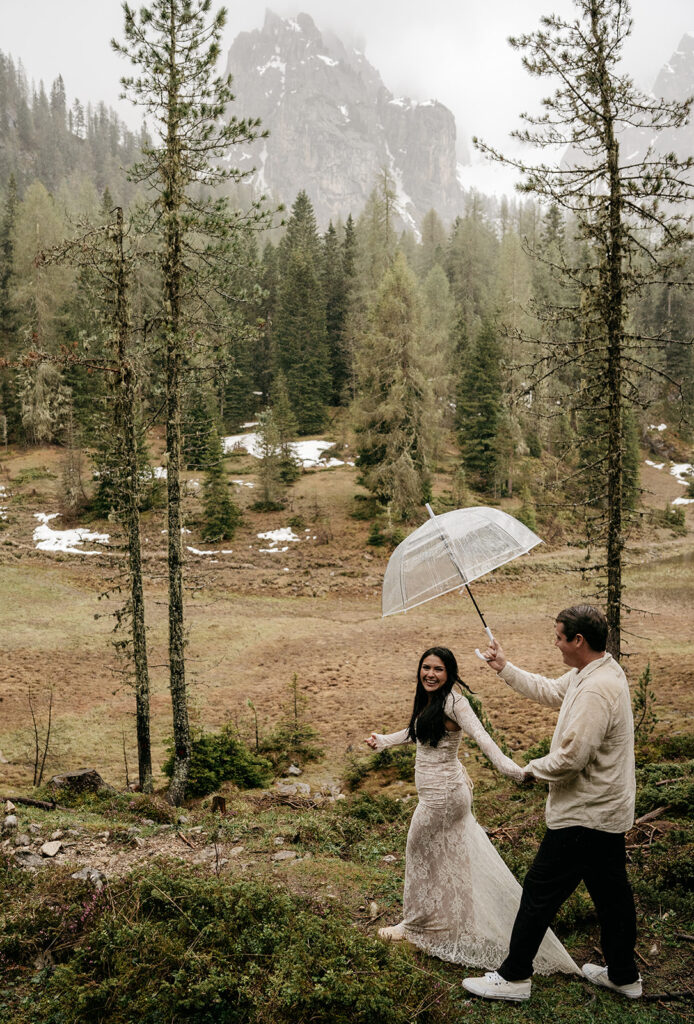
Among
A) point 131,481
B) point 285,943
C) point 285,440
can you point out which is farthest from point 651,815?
point 285,440

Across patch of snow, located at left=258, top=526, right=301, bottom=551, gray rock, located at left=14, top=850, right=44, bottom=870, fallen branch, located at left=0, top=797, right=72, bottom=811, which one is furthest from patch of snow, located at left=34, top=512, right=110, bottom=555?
gray rock, located at left=14, top=850, right=44, bottom=870

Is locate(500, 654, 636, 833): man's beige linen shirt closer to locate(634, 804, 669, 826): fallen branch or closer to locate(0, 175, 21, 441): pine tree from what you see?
locate(634, 804, 669, 826): fallen branch

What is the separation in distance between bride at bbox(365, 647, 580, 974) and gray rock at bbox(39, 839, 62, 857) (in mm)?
3779

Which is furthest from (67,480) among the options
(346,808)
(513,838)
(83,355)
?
(513,838)

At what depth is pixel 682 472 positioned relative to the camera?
43656mm

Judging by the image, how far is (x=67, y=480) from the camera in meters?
30.0

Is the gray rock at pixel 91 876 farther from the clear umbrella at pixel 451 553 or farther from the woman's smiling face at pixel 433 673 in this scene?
the clear umbrella at pixel 451 553

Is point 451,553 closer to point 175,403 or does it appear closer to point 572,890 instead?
point 572,890

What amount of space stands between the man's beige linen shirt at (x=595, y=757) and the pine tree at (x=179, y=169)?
7.09 meters

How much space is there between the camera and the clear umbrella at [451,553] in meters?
4.41

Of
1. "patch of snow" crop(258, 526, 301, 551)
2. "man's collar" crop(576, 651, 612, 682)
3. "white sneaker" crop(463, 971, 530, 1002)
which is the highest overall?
"man's collar" crop(576, 651, 612, 682)

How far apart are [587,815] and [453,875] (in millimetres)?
1173

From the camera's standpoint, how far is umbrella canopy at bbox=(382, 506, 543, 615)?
4.41 metres

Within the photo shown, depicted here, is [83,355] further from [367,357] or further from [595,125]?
[367,357]
